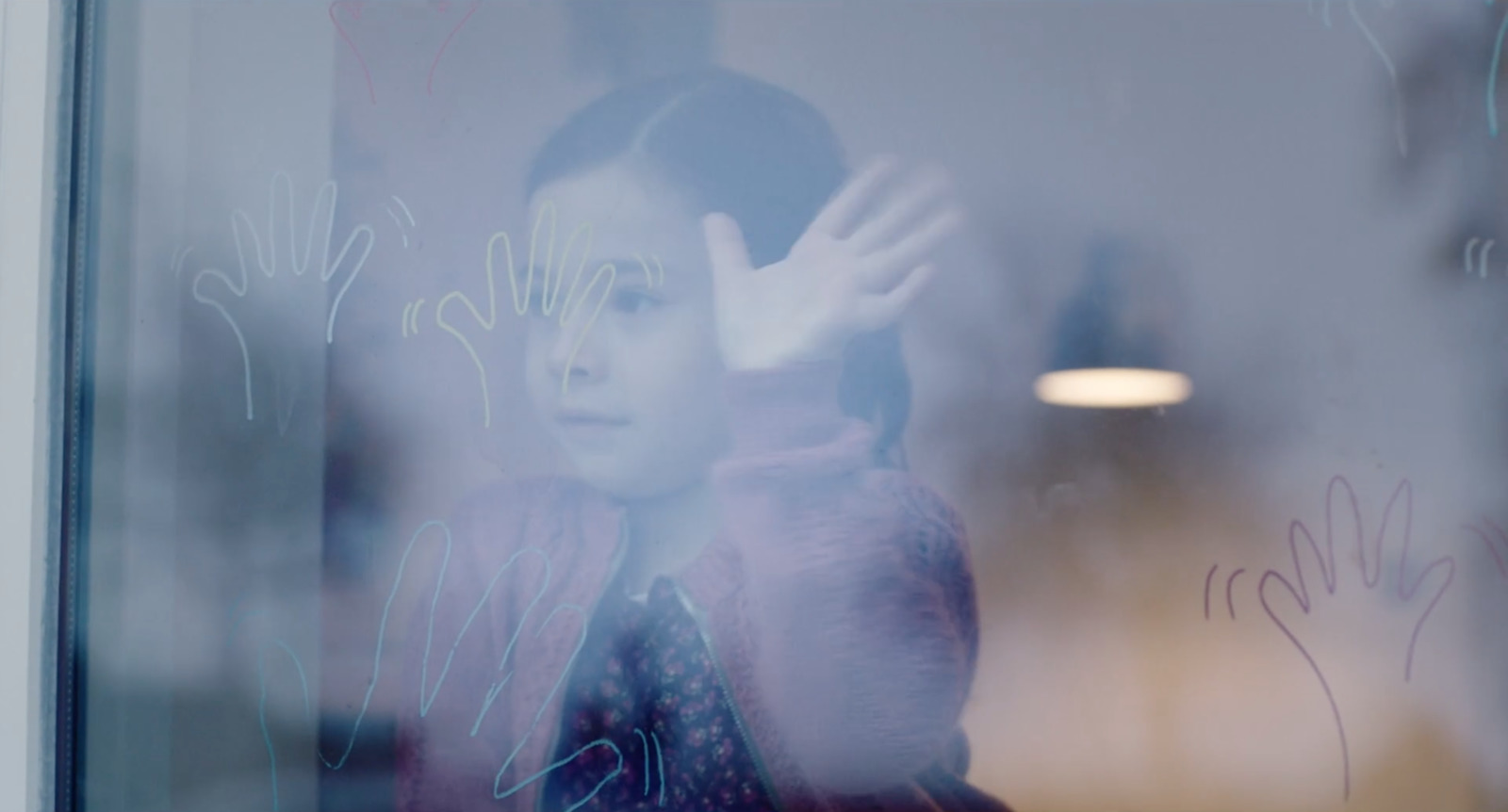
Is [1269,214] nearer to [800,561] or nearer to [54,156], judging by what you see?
[800,561]

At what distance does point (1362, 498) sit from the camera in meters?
1.43

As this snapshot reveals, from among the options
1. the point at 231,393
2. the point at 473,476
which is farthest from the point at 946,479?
the point at 231,393

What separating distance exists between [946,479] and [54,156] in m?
1.11

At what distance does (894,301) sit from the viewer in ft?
4.72

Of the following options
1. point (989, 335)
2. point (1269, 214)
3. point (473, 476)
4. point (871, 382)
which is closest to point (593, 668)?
point (473, 476)

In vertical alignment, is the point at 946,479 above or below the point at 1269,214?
below

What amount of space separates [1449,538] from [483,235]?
3.99 ft

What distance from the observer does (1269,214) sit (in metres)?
1.46

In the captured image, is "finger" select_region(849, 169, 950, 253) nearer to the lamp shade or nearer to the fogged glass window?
the fogged glass window

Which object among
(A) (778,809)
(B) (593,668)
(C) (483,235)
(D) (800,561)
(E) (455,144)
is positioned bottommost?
(A) (778,809)

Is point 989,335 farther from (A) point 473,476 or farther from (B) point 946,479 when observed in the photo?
(A) point 473,476

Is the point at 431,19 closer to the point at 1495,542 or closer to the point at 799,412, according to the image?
the point at 799,412

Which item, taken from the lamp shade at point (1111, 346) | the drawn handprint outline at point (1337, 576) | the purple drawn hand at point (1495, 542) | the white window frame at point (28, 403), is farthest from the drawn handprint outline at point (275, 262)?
the purple drawn hand at point (1495, 542)

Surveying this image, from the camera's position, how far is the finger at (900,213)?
4.73 feet
